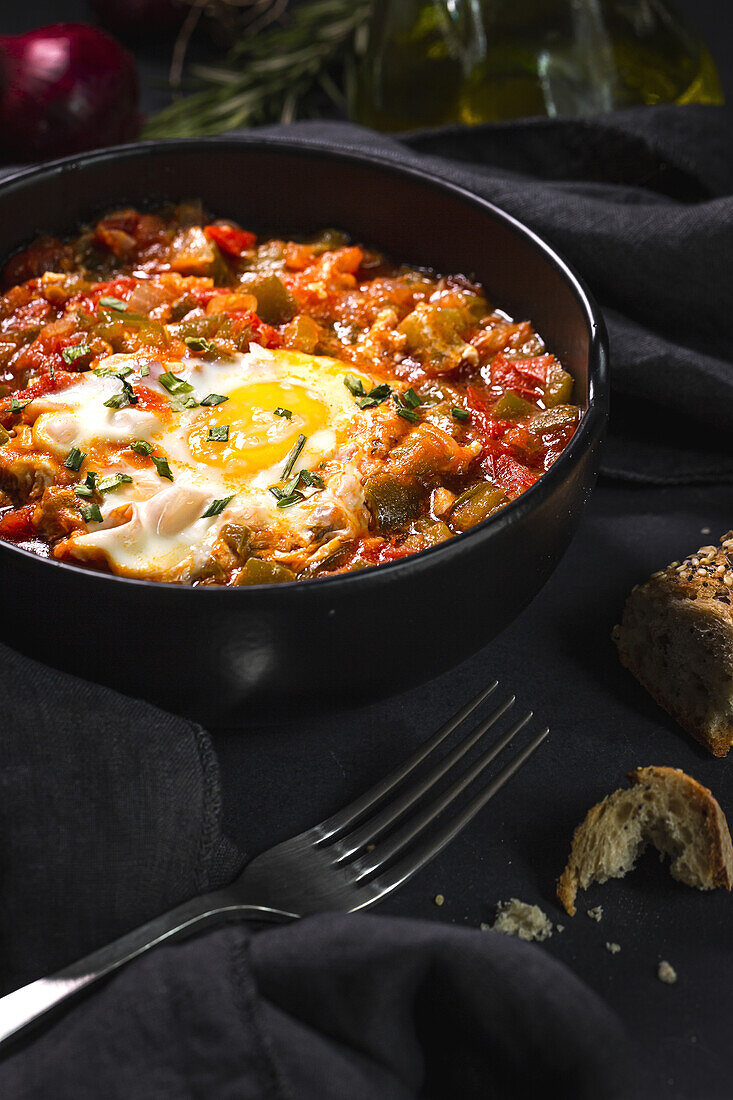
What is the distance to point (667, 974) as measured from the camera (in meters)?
2.28

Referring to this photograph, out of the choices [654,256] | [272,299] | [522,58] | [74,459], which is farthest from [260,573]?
[522,58]

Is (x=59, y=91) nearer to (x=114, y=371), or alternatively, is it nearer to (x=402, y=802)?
(x=114, y=371)

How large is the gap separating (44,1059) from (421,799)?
3.07ft

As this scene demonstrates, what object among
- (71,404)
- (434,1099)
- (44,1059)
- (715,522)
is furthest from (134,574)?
(715,522)

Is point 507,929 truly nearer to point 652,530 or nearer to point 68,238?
point 652,530

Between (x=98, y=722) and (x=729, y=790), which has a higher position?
(x=98, y=722)

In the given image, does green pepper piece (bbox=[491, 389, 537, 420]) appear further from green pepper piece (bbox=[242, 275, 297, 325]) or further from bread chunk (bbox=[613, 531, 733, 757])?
green pepper piece (bbox=[242, 275, 297, 325])

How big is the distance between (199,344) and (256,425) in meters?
0.36

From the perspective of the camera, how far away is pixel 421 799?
8.38ft

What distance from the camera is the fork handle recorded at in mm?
2109

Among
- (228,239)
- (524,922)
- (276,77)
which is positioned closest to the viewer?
(524,922)

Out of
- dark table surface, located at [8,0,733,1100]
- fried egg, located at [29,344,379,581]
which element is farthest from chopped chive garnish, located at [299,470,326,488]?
dark table surface, located at [8,0,733,1100]

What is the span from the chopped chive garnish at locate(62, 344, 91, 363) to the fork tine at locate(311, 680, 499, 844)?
1.36 meters

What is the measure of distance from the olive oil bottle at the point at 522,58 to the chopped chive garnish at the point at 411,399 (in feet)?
7.35
